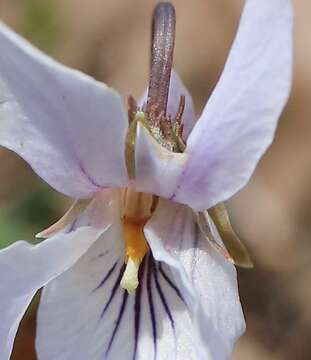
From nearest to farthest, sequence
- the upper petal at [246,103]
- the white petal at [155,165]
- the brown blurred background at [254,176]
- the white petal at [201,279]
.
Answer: the upper petal at [246,103], the white petal at [155,165], the white petal at [201,279], the brown blurred background at [254,176]

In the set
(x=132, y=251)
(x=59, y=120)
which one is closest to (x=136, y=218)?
(x=132, y=251)

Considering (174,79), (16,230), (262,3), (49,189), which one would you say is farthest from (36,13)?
(262,3)

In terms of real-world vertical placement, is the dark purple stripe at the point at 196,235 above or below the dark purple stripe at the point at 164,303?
above

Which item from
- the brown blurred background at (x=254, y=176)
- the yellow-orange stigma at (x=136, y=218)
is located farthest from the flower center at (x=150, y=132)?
the brown blurred background at (x=254, y=176)

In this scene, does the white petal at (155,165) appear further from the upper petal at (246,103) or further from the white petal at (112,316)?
the white petal at (112,316)

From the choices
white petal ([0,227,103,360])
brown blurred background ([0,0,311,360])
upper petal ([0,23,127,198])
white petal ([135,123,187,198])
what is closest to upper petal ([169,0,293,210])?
white petal ([135,123,187,198])

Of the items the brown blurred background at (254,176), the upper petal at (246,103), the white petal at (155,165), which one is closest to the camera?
the upper petal at (246,103)

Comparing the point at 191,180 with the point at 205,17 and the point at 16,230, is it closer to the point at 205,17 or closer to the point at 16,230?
the point at 16,230
